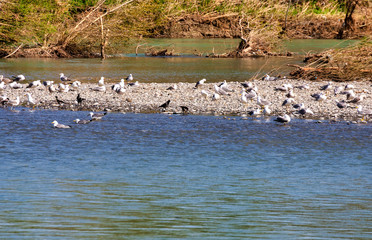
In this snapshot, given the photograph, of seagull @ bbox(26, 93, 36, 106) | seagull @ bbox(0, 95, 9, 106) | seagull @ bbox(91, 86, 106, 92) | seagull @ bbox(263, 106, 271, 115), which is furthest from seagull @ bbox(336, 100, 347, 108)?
seagull @ bbox(0, 95, 9, 106)

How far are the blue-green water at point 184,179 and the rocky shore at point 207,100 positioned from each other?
124cm

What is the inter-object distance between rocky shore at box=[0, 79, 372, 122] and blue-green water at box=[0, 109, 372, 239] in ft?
4.07

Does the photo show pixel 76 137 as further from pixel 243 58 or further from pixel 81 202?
pixel 243 58

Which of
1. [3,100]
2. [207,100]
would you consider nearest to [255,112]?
[207,100]

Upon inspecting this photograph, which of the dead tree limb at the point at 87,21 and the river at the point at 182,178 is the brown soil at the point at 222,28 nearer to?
the dead tree limb at the point at 87,21

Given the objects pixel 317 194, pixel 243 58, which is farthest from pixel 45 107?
pixel 243 58

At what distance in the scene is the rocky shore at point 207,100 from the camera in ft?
52.1

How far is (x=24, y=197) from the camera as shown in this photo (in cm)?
805

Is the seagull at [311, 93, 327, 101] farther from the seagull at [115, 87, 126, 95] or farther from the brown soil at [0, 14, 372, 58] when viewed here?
the brown soil at [0, 14, 372, 58]

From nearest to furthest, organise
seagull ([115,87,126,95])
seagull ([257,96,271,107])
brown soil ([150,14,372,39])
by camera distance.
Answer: seagull ([257,96,271,107]), seagull ([115,87,126,95]), brown soil ([150,14,372,39])

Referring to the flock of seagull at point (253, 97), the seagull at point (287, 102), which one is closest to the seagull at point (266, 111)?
the flock of seagull at point (253, 97)

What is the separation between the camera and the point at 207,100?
17.4 metres

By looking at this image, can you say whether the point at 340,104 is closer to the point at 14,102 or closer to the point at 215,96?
the point at 215,96

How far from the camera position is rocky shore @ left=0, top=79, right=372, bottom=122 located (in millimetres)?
15891
